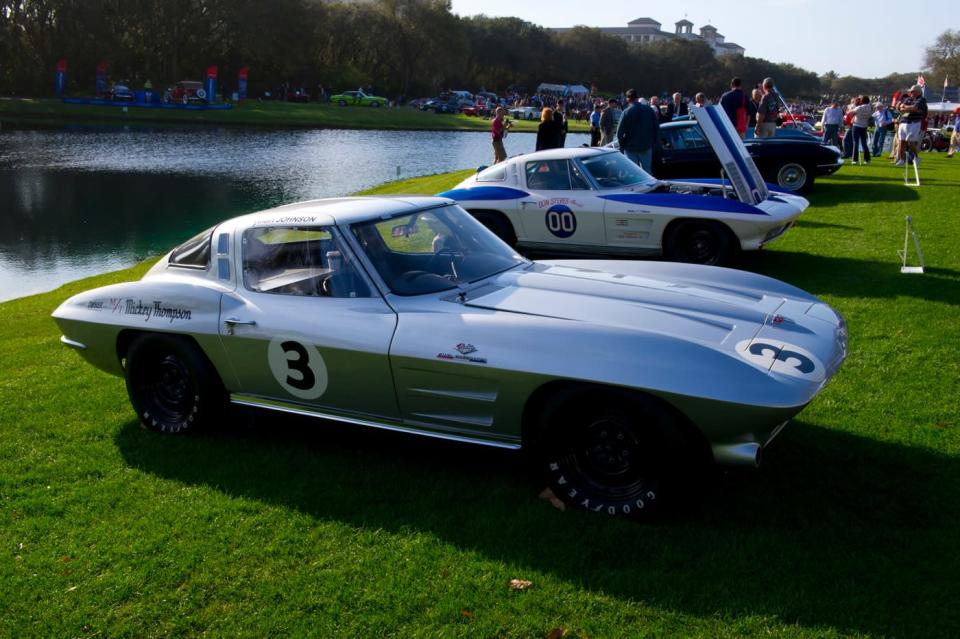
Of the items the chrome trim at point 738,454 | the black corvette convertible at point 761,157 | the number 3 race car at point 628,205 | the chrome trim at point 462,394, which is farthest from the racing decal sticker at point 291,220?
the black corvette convertible at point 761,157

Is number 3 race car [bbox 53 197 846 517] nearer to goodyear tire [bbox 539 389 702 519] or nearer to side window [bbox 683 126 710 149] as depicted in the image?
goodyear tire [bbox 539 389 702 519]

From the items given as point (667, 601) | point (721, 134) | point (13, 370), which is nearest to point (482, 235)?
point (667, 601)

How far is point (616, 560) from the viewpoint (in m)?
3.96

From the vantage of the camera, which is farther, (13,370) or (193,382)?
(13,370)

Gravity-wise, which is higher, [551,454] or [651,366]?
[651,366]

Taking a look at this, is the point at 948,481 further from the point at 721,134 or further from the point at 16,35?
the point at 16,35

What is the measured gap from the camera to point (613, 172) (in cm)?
1042

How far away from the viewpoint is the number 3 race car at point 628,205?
948 cm

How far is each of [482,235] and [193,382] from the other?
2121 millimetres

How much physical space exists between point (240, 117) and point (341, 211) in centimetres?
5180

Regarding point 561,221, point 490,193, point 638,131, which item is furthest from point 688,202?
point 638,131

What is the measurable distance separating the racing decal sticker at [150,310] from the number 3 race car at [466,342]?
0.04 ft

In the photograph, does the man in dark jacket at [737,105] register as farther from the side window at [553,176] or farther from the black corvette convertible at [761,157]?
the side window at [553,176]

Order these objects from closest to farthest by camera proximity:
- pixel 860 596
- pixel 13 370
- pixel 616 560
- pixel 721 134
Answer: pixel 860 596 → pixel 616 560 → pixel 13 370 → pixel 721 134
